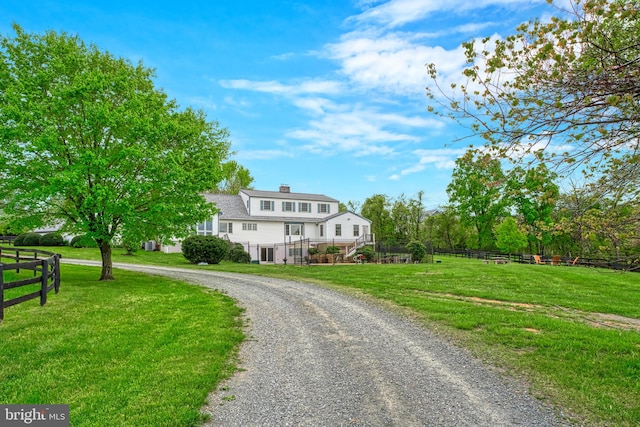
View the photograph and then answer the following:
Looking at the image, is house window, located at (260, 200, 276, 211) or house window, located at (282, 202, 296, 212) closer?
house window, located at (260, 200, 276, 211)

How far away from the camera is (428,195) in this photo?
174ft

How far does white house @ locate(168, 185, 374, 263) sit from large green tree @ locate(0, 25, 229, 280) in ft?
63.6

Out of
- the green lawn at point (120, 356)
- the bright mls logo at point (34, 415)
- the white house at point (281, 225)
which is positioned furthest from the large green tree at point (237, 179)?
the bright mls logo at point (34, 415)

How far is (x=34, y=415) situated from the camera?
4.46 metres

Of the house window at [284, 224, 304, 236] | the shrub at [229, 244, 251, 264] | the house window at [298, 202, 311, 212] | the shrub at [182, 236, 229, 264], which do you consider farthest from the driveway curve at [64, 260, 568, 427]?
the house window at [298, 202, 311, 212]

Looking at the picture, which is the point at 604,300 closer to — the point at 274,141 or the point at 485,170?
the point at 485,170

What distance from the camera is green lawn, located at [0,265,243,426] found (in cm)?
457

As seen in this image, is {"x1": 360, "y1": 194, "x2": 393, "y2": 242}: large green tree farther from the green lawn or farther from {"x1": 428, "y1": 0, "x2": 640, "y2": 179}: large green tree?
{"x1": 428, "y1": 0, "x2": 640, "y2": 179}: large green tree

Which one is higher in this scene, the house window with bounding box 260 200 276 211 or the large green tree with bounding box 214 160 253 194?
the large green tree with bounding box 214 160 253 194

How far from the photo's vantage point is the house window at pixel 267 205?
132ft

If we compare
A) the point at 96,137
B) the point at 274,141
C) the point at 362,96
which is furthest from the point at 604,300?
the point at 274,141

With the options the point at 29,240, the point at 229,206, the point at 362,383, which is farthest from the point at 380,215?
the point at 362,383

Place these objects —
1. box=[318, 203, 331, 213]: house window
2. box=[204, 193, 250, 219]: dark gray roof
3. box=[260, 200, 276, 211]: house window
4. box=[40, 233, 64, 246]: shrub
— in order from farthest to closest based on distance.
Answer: box=[318, 203, 331, 213]: house window, box=[40, 233, 64, 246]: shrub, box=[260, 200, 276, 211]: house window, box=[204, 193, 250, 219]: dark gray roof

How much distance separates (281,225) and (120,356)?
3342 centimetres
